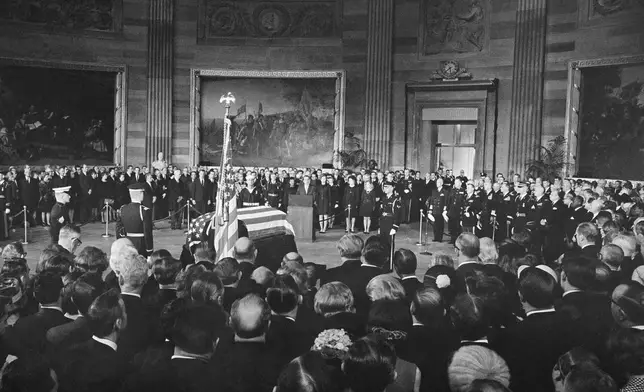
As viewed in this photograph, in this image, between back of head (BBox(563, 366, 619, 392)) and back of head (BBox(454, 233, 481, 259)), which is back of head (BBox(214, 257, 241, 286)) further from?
back of head (BBox(563, 366, 619, 392))

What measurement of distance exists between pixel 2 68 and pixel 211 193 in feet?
33.6

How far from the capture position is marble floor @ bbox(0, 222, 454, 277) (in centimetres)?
1530

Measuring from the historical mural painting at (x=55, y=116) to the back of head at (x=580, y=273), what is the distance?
23890 mm

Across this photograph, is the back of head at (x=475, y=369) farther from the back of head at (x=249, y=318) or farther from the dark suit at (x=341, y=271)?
the dark suit at (x=341, y=271)

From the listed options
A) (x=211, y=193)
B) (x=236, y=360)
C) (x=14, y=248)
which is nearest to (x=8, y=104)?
(x=211, y=193)

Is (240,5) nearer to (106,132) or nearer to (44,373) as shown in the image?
(106,132)

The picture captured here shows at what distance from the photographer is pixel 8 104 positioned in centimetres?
2469

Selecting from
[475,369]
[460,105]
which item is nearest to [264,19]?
[460,105]

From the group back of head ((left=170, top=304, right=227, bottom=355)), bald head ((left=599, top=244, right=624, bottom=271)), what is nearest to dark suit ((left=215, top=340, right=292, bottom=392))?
back of head ((left=170, top=304, right=227, bottom=355))

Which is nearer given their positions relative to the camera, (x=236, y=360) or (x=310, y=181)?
A: (x=236, y=360)

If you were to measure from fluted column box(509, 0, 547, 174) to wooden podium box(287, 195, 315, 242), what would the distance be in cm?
1011

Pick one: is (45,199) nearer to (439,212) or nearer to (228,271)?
(439,212)

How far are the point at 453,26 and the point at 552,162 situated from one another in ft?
24.3

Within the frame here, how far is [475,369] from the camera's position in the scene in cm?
331
